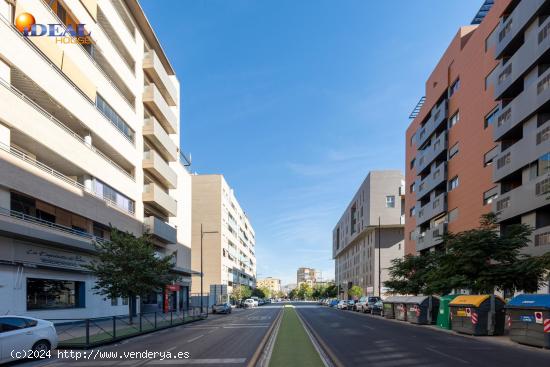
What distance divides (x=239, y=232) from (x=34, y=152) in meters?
93.6

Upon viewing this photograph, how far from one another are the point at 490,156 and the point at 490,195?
300 cm

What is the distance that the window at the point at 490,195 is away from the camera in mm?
33375

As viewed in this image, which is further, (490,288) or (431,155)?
(431,155)

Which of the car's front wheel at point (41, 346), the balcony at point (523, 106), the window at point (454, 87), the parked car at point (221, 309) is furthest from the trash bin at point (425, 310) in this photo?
the parked car at point (221, 309)

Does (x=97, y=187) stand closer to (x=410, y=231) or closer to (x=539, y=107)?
(x=539, y=107)

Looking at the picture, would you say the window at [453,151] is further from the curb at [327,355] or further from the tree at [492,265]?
the curb at [327,355]

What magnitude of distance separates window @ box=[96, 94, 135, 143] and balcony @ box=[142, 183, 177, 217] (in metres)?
5.20

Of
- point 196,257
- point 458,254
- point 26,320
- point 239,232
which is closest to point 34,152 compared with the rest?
point 26,320

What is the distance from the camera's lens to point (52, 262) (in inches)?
1004

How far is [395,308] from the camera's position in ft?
122

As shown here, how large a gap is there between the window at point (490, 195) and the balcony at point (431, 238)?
296 inches

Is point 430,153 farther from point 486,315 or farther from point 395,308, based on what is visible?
point 486,315

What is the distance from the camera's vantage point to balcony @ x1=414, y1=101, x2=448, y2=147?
149 feet

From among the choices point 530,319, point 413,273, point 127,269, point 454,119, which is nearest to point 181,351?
point 127,269
